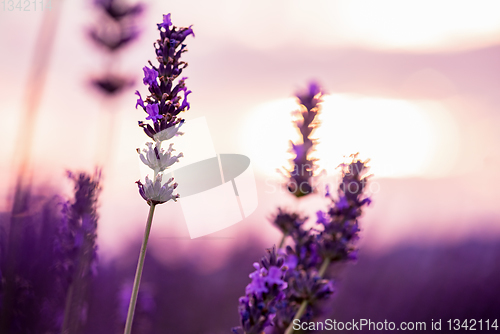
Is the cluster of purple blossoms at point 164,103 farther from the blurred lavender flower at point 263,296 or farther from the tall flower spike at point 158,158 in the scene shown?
the blurred lavender flower at point 263,296

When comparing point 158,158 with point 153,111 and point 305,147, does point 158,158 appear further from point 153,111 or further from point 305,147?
point 305,147

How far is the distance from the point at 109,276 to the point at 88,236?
1.71 meters

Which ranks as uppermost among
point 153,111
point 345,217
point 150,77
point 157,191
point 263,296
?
point 150,77

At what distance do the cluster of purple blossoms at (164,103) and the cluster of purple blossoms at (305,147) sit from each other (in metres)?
0.86

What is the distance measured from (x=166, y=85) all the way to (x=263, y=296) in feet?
2.21

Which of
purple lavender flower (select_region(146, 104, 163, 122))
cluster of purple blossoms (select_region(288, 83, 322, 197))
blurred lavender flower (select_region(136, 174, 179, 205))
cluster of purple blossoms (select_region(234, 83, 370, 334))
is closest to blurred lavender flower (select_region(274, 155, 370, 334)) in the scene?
cluster of purple blossoms (select_region(234, 83, 370, 334))

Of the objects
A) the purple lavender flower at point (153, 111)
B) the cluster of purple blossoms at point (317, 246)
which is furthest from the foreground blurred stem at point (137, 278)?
the cluster of purple blossoms at point (317, 246)

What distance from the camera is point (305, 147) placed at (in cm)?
191

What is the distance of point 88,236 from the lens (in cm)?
142

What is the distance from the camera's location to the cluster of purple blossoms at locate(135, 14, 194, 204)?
3.45 feet

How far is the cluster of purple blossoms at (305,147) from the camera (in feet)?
5.90

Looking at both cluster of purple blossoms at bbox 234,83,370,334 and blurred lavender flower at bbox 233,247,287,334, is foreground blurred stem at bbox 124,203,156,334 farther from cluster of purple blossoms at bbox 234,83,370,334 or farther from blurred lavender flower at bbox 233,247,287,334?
cluster of purple blossoms at bbox 234,83,370,334

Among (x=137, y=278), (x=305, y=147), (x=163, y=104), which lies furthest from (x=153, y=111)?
(x=305, y=147)

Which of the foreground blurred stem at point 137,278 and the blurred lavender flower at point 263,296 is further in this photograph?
the blurred lavender flower at point 263,296
